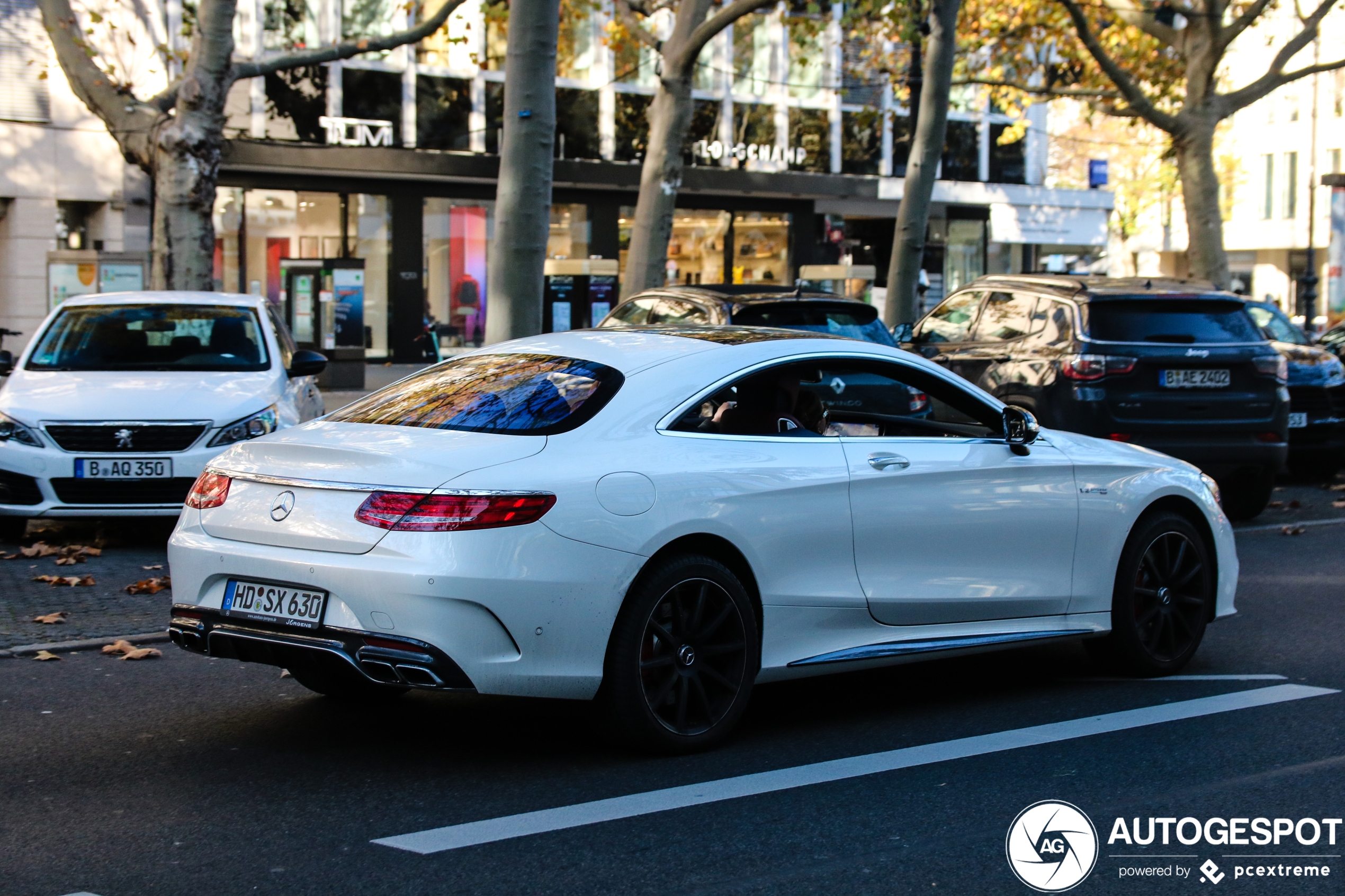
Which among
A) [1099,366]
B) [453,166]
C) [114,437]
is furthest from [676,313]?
[453,166]

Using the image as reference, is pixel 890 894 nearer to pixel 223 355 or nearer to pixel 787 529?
pixel 787 529

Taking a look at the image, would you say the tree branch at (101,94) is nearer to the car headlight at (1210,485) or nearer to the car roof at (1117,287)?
the car roof at (1117,287)

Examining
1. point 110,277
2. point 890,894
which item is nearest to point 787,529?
point 890,894

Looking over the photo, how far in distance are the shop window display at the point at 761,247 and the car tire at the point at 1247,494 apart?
76.5 feet

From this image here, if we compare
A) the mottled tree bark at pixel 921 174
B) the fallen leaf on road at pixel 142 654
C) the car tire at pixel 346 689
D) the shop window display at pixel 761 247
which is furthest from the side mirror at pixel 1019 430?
the shop window display at pixel 761 247

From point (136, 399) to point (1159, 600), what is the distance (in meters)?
6.63

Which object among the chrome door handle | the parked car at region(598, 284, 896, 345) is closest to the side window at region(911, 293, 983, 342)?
the parked car at region(598, 284, 896, 345)

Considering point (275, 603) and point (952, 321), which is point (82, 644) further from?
point (952, 321)

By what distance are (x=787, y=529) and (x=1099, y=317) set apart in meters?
6.92

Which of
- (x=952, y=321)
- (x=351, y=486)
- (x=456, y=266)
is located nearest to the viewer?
(x=351, y=486)

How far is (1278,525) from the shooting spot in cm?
1275

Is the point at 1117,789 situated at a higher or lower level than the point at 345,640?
lower

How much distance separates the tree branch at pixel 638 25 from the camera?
21.0 m

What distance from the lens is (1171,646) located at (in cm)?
701
